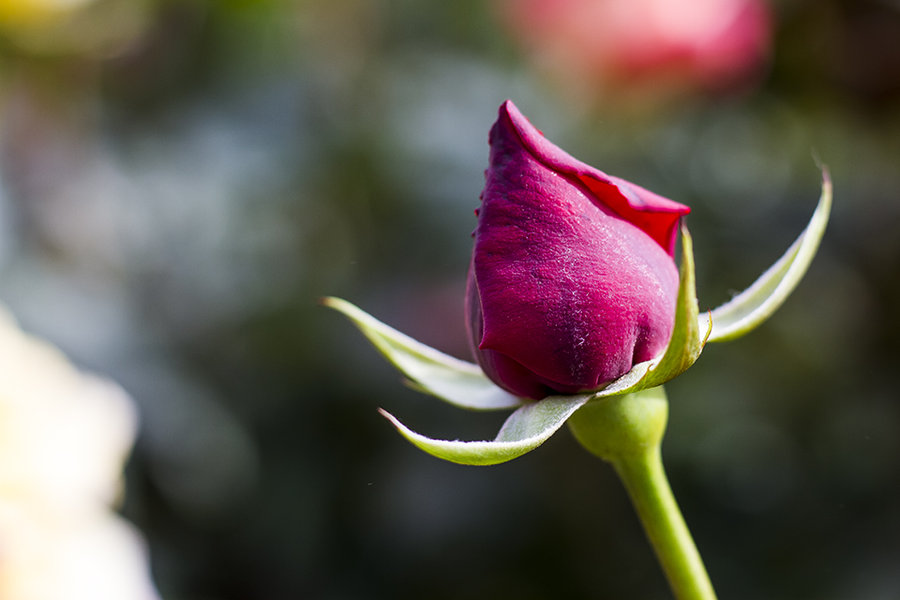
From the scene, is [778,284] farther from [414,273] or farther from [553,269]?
[414,273]

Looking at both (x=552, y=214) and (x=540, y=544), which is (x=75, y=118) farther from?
(x=552, y=214)

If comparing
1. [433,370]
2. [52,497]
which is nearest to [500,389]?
[433,370]

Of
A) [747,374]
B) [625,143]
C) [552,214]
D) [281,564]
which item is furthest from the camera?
[625,143]

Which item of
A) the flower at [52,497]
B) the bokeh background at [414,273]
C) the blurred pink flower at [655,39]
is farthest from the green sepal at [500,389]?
the blurred pink flower at [655,39]

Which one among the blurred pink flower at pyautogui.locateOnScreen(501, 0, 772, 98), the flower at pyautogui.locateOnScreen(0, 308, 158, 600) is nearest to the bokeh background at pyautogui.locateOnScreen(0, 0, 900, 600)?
the blurred pink flower at pyautogui.locateOnScreen(501, 0, 772, 98)

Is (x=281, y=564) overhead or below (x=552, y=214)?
below

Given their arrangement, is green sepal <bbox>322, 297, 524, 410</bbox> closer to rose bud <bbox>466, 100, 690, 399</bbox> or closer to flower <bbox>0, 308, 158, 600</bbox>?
rose bud <bbox>466, 100, 690, 399</bbox>

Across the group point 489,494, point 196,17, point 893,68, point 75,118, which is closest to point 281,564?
point 489,494
